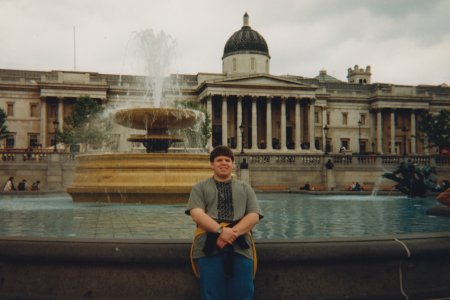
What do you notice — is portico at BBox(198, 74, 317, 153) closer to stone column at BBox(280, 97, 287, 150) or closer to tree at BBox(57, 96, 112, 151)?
stone column at BBox(280, 97, 287, 150)

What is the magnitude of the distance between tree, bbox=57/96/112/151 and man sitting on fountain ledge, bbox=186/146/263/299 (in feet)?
171

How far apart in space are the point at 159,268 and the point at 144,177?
9.44 meters

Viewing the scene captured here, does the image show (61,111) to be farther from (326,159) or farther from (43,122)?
(326,159)

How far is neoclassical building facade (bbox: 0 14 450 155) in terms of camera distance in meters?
65.1

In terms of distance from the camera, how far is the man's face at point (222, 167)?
429 cm

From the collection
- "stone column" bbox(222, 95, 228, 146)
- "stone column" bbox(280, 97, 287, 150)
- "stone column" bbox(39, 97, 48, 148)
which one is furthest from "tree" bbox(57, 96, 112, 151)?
"stone column" bbox(280, 97, 287, 150)

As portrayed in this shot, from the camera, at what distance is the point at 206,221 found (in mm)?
4000

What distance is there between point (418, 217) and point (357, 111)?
70.8 meters

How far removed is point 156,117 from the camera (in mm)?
16391

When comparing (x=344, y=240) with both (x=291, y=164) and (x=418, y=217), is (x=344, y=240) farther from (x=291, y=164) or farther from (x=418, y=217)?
(x=291, y=164)

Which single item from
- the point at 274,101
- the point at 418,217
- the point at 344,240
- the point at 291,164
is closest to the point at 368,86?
the point at 274,101

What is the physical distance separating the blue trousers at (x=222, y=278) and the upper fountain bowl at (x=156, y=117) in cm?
1225

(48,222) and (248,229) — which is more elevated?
(248,229)

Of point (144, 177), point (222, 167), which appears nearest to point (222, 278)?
point (222, 167)
